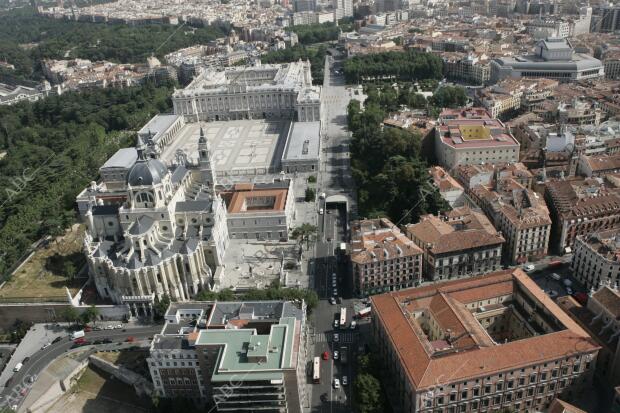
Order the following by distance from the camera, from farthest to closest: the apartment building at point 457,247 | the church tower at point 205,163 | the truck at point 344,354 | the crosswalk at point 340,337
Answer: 1. the church tower at point 205,163
2. the apartment building at point 457,247
3. the crosswalk at point 340,337
4. the truck at point 344,354

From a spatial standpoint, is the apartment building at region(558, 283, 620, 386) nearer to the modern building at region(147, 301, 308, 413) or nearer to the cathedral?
the modern building at region(147, 301, 308, 413)

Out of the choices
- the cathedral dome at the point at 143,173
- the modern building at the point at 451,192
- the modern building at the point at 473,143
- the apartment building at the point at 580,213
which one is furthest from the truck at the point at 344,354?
the modern building at the point at 473,143

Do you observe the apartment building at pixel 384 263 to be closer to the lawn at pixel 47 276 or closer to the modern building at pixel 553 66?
the lawn at pixel 47 276

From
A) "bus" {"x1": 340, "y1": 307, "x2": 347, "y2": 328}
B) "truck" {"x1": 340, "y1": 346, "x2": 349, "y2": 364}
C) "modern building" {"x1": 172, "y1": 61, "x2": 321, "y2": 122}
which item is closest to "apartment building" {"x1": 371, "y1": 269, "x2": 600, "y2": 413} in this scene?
"truck" {"x1": 340, "y1": 346, "x2": 349, "y2": 364}

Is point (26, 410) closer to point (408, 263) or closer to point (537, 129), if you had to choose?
point (408, 263)

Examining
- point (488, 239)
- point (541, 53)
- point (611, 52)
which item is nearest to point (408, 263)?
point (488, 239)

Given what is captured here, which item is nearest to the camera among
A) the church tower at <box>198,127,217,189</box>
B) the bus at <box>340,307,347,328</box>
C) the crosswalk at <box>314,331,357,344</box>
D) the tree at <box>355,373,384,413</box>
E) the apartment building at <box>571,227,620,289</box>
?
the tree at <box>355,373,384,413</box>
